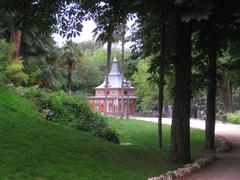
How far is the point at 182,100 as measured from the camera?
1652cm

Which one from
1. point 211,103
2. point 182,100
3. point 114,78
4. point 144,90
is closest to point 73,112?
point 211,103

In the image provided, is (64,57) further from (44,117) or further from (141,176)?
(141,176)

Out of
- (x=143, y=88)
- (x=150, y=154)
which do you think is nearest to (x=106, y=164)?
(x=150, y=154)

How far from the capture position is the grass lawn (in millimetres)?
10891

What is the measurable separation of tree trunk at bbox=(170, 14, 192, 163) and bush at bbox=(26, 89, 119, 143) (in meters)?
5.73

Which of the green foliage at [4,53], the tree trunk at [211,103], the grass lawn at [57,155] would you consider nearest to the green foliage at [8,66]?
the green foliage at [4,53]

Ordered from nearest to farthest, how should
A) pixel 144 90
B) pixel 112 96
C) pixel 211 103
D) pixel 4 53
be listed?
1. pixel 211 103
2. pixel 4 53
3. pixel 144 90
4. pixel 112 96

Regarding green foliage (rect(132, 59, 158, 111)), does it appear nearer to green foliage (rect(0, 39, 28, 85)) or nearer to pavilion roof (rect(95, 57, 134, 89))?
pavilion roof (rect(95, 57, 134, 89))

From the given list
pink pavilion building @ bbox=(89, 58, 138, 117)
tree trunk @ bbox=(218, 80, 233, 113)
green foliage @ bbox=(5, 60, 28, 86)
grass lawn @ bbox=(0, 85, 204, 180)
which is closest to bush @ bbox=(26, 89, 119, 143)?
grass lawn @ bbox=(0, 85, 204, 180)

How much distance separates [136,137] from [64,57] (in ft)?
99.9

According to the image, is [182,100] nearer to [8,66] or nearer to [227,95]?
[8,66]

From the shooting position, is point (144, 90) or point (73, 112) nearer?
point (73, 112)

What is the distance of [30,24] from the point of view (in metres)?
16.8

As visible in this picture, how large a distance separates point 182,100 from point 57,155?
5.23 meters
